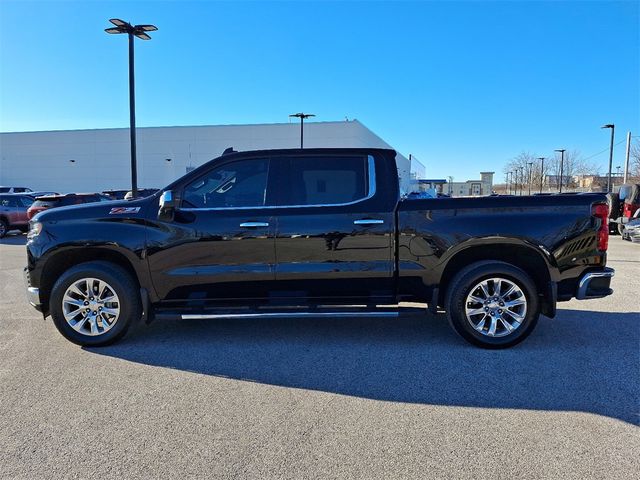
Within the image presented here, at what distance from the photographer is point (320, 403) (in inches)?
135

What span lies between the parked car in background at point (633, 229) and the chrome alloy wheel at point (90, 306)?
14085 millimetres

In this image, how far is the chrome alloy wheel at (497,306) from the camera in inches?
177

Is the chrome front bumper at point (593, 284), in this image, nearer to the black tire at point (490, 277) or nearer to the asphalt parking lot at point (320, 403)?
the black tire at point (490, 277)

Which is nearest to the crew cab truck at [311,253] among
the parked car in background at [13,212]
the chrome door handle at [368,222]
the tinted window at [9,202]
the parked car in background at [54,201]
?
the chrome door handle at [368,222]

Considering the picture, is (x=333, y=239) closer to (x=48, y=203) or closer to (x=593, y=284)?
(x=593, y=284)

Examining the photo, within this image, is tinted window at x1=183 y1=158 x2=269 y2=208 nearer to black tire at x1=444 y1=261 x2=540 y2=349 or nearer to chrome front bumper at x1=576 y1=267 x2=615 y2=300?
black tire at x1=444 y1=261 x2=540 y2=349

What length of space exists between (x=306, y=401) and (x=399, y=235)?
1.90 meters

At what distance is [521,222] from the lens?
14.6 ft

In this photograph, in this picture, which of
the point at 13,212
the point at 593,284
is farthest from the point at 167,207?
the point at 13,212

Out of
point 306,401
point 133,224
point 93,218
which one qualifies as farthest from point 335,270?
point 93,218

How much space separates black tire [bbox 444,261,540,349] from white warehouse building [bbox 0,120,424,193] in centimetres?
4449

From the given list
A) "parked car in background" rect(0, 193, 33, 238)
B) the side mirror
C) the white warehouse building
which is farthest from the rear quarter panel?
the white warehouse building

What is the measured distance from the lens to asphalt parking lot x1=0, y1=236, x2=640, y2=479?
2.68 m

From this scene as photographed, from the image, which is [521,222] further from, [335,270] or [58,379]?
[58,379]
